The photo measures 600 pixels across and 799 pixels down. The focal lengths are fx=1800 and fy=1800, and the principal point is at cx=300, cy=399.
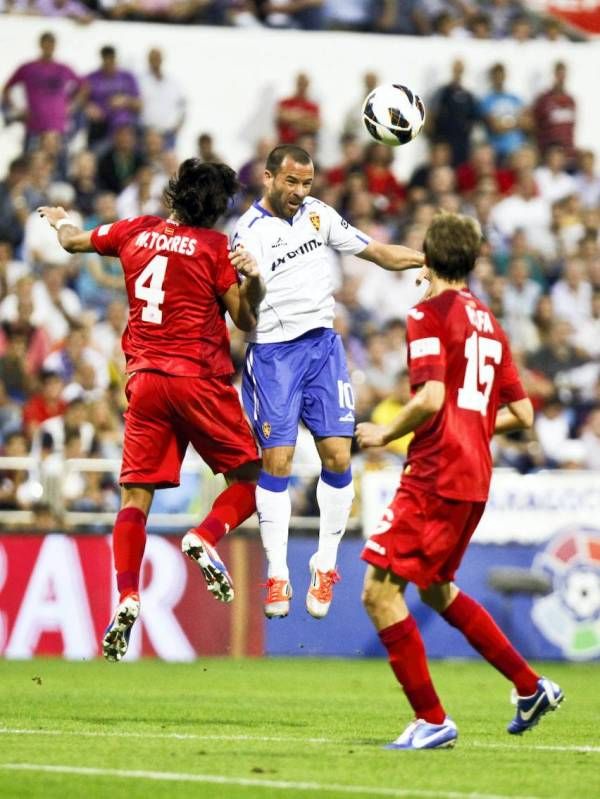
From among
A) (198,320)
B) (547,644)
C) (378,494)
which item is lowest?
(547,644)

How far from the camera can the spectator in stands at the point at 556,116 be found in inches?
882

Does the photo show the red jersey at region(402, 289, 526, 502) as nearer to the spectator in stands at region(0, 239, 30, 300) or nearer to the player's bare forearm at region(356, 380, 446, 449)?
the player's bare forearm at region(356, 380, 446, 449)

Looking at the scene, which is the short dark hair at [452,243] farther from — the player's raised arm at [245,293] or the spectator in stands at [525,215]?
the spectator in stands at [525,215]

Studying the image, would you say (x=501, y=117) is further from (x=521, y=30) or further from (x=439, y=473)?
(x=439, y=473)

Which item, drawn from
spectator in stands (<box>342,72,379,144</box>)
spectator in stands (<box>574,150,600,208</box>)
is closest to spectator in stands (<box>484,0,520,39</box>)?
spectator in stands (<box>574,150,600,208</box>)

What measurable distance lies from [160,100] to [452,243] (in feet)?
42.8

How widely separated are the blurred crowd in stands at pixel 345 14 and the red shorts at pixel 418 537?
13656mm

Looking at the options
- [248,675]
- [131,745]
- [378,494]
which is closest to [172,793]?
[131,745]

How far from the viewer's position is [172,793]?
682 cm

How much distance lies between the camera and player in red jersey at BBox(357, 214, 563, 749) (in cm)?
804

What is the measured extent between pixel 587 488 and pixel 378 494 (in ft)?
6.61

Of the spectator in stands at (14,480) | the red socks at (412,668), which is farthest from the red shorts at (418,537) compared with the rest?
the spectator in stands at (14,480)

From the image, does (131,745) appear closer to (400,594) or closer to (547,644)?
(400,594)

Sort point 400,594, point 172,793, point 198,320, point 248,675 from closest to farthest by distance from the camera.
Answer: point 172,793
point 400,594
point 198,320
point 248,675
